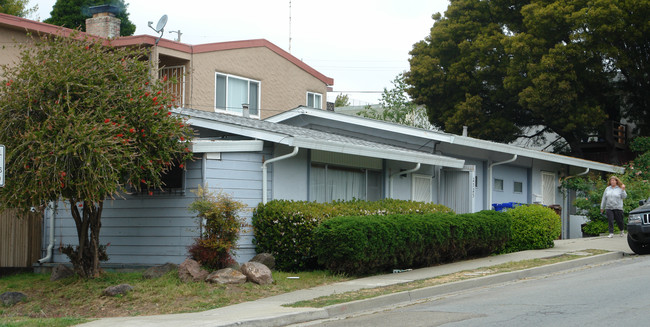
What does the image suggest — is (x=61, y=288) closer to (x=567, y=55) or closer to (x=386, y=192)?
(x=386, y=192)

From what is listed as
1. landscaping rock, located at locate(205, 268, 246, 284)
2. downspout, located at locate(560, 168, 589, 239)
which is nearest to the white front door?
downspout, located at locate(560, 168, 589, 239)

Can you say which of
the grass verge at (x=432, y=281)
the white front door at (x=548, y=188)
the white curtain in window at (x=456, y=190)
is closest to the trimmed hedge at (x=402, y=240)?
the grass verge at (x=432, y=281)

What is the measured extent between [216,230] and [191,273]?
1.05 metres

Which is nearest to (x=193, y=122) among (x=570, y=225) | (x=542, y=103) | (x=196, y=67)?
(x=196, y=67)

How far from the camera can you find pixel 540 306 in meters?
10.3

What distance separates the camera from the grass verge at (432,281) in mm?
11156

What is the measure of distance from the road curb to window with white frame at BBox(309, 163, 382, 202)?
461cm

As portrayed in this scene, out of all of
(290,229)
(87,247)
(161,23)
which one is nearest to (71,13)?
(161,23)

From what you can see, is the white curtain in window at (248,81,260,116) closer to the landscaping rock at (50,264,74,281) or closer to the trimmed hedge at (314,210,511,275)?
the trimmed hedge at (314,210,511,275)

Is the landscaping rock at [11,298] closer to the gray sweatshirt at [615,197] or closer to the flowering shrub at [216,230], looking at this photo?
the flowering shrub at [216,230]

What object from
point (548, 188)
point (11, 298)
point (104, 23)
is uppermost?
point (104, 23)

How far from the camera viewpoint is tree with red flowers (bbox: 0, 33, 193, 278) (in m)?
11.6

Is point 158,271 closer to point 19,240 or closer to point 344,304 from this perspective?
point 344,304

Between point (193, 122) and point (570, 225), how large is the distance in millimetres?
15534
